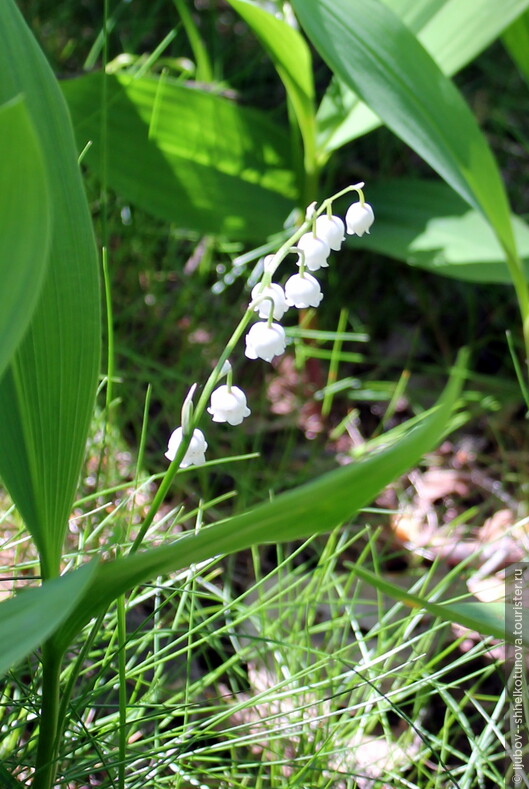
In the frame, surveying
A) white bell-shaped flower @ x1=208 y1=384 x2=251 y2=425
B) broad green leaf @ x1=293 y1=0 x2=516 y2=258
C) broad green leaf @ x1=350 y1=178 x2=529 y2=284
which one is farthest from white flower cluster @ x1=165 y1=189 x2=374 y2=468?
broad green leaf @ x1=350 y1=178 x2=529 y2=284

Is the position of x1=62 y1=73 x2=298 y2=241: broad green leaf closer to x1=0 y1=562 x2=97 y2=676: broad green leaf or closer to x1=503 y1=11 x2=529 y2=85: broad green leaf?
x1=503 y1=11 x2=529 y2=85: broad green leaf

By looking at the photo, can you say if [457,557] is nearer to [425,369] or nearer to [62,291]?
[425,369]

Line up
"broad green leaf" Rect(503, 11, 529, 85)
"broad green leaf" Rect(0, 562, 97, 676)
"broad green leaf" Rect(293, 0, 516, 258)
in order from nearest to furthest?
1. "broad green leaf" Rect(0, 562, 97, 676)
2. "broad green leaf" Rect(293, 0, 516, 258)
3. "broad green leaf" Rect(503, 11, 529, 85)

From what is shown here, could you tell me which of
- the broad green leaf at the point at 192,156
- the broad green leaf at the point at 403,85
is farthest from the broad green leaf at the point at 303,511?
the broad green leaf at the point at 192,156

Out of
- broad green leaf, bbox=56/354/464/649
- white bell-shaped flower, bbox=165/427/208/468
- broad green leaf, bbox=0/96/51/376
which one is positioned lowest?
white bell-shaped flower, bbox=165/427/208/468

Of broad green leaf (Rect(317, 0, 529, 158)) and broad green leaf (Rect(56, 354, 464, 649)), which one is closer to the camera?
broad green leaf (Rect(56, 354, 464, 649))

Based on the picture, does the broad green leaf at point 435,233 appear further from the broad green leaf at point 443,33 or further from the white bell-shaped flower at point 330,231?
the white bell-shaped flower at point 330,231
